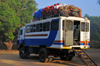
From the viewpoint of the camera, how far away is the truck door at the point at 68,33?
10531 millimetres

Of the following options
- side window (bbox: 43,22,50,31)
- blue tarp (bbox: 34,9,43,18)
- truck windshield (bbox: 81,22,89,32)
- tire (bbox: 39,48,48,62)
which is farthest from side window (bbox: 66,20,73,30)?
blue tarp (bbox: 34,9,43,18)

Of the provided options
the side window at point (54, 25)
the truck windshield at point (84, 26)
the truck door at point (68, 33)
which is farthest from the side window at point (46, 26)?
the truck windshield at point (84, 26)

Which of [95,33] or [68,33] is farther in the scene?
[95,33]

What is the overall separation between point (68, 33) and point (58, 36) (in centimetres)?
68

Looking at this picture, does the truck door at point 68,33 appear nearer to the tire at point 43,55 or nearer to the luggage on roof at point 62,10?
the luggage on roof at point 62,10

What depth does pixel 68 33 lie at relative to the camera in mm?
10656

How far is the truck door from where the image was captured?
10.5 meters

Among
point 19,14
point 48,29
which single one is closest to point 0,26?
point 19,14

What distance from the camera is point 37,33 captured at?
42.1 feet

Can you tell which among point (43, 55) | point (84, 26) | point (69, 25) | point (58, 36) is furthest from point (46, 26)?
point (84, 26)

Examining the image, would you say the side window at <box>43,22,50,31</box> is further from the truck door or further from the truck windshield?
the truck windshield

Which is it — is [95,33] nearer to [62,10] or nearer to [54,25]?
[62,10]

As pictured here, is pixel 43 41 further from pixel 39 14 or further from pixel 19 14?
pixel 19 14

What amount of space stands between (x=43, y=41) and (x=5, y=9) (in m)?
15.7
